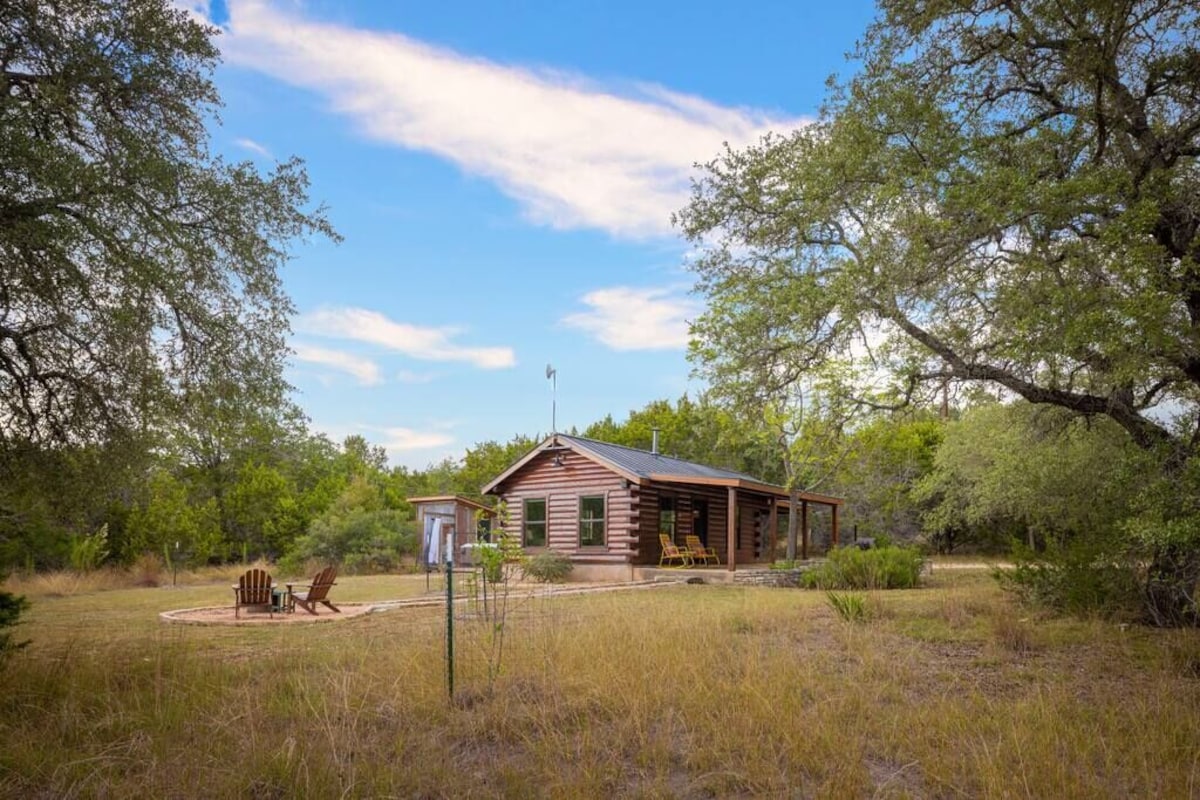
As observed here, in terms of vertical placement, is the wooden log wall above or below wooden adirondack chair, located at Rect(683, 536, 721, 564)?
above

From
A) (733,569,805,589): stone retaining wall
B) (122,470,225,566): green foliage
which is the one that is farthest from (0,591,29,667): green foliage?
(122,470,225,566): green foliage

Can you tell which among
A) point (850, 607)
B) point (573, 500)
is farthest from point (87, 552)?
point (850, 607)

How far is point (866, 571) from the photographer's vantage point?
17.3m

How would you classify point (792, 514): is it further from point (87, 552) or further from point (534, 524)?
point (87, 552)

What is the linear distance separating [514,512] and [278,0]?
17.5 meters

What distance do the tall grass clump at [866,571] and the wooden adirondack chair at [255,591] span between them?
11.3 metres

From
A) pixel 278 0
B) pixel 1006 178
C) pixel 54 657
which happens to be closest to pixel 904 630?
pixel 1006 178

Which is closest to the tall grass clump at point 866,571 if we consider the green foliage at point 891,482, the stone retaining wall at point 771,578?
the stone retaining wall at point 771,578

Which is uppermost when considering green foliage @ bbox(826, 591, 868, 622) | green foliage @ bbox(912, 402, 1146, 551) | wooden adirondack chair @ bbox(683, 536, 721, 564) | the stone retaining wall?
green foliage @ bbox(912, 402, 1146, 551)

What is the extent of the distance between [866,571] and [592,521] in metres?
8.97

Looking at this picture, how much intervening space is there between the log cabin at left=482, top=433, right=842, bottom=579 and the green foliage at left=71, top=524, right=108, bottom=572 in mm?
11394

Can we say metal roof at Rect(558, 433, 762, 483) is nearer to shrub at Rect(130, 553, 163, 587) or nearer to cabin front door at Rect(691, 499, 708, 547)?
cabin front door at Rect(691, 499, 708, 547)

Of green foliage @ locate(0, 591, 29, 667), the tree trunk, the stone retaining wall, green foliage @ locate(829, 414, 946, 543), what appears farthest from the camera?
green foliage @ locate(829, 414, 946, 543)

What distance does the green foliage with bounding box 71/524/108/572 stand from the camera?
21.9m
